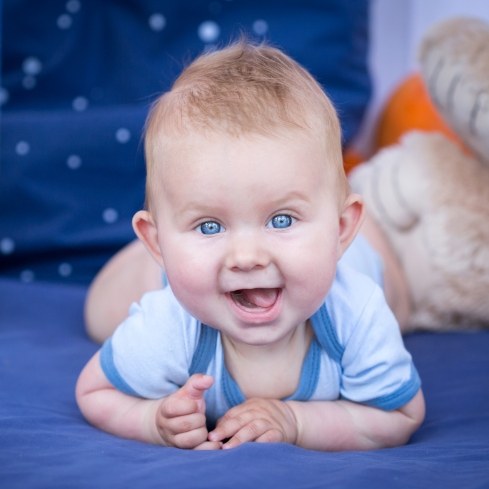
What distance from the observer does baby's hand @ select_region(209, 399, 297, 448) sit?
0.90m

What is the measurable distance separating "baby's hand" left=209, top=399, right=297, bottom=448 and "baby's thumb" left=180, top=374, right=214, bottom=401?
5cm

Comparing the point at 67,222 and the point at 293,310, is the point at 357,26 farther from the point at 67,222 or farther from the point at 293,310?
the point at 293,310

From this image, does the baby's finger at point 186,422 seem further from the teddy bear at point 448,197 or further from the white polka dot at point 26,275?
the white polka dot at point 26,275

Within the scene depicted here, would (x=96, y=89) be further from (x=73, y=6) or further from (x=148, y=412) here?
(x=148, y=412)

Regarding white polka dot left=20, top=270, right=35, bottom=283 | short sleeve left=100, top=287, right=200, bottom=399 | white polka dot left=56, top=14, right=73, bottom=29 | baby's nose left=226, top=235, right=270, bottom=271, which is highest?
white polka dot left=56, top=14, right=73, bottom=29

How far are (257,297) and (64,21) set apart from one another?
1336 mm

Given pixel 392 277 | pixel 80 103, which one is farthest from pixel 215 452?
pixel 80 103

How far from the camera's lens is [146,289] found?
4.50ft

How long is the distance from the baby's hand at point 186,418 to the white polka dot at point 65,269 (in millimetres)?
1067

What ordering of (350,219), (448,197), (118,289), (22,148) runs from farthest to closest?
1. (22,148)
2. (448,197)
3. (118,289)
4. (350,219)

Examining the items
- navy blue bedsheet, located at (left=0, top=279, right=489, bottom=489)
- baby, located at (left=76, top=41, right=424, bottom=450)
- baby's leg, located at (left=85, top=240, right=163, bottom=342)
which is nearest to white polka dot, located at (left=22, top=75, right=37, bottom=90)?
baby's leg, located at (left=85, top=240, right=163, bottom=342)

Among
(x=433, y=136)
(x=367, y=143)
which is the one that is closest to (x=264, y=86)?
(x=433, y=136)

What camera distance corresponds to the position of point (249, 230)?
2.75ft

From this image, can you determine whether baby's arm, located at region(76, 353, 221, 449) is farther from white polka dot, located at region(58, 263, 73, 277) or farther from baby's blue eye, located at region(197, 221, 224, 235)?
white polka dot, located at region(58, 263, 73, 277)
